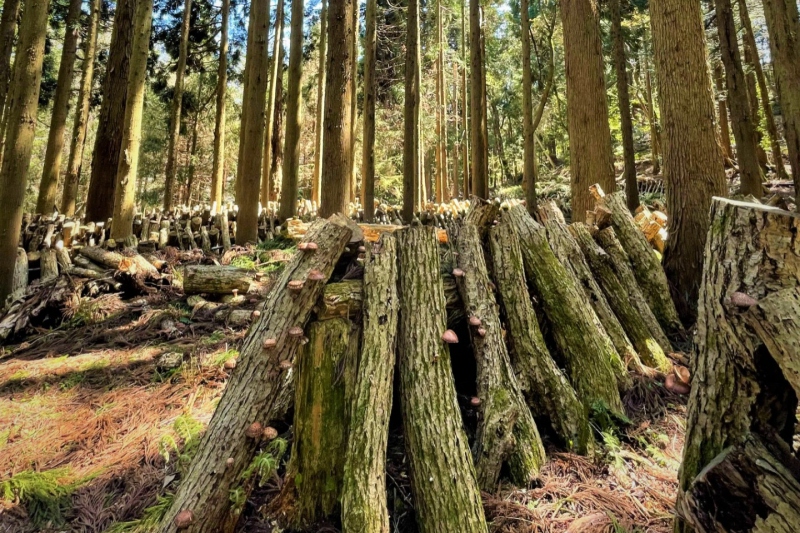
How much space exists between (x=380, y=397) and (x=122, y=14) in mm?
10993

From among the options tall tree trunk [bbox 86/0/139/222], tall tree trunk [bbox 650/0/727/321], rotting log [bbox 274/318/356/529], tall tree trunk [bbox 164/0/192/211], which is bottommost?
rotting log [bbox 274/318/356/529]

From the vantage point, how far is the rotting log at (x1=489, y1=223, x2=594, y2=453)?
2.68 meters

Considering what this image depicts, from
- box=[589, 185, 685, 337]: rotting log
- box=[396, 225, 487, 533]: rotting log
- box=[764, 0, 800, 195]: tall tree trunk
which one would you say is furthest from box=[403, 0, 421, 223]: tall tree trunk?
box=[396, 225, 487, 533]: rotting log

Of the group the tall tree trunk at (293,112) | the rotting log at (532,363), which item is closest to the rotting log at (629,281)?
the rotting log at (532,363)

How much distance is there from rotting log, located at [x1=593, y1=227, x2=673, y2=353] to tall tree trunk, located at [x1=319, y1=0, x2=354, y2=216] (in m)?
4.55

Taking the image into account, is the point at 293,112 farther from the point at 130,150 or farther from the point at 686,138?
the point at 686,138

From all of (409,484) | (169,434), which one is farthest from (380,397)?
(169,434)

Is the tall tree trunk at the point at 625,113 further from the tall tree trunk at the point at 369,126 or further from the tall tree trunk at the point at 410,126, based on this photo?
the tall tree trunk at the point at 369,126

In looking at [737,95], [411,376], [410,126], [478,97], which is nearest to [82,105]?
[410,126]

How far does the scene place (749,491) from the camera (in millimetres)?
1429

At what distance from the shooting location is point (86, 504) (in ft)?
8.98

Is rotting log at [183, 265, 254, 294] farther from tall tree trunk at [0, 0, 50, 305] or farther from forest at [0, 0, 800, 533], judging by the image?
tall tree trunk at [0, 0, 50, 305]

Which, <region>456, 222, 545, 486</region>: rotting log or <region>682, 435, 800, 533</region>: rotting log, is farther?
<region>456, 222, 545, 486</region>: rotting log

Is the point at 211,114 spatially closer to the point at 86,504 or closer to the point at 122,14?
the point at 122,14
